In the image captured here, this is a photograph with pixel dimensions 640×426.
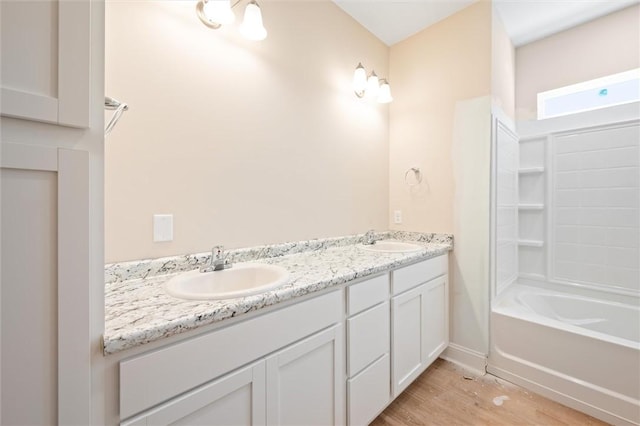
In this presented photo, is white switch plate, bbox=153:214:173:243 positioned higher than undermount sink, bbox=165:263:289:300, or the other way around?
white switch plate, bbox=153:214:173:243

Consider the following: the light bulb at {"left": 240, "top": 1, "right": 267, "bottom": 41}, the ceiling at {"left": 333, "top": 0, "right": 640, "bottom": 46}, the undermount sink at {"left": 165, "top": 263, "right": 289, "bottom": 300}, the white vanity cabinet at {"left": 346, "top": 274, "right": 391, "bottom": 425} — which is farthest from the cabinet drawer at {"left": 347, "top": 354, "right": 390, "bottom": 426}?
the ceiling at {"left": 333, "top": 0, "right": 640, "bottom": 46}

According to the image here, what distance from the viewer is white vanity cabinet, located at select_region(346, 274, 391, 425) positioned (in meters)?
1.18

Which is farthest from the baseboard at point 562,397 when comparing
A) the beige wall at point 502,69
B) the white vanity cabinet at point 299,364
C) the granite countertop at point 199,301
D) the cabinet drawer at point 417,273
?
the beige wall at point 502,69

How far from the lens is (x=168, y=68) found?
3.71ft

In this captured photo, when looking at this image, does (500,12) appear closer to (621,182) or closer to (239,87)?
(621,182)

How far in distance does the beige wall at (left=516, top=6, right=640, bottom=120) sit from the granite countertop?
1.88 metres

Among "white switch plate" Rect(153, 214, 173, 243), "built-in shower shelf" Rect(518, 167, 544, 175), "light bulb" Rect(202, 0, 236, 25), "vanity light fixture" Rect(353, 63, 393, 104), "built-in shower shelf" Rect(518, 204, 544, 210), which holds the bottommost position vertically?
"white switch plate" Rect(153, 214, 173, 243)

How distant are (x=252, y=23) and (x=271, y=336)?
4.64 feet

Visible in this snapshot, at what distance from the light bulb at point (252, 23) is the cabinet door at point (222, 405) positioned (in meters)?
1.46

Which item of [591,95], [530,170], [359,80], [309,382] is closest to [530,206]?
[530,170]

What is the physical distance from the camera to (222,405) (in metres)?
0.77

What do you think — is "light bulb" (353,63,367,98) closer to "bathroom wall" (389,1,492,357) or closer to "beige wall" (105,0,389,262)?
"beige wall" (105,0,389,262)

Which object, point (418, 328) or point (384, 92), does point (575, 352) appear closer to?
point (418, 328)

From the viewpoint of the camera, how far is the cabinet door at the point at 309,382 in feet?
2.95
